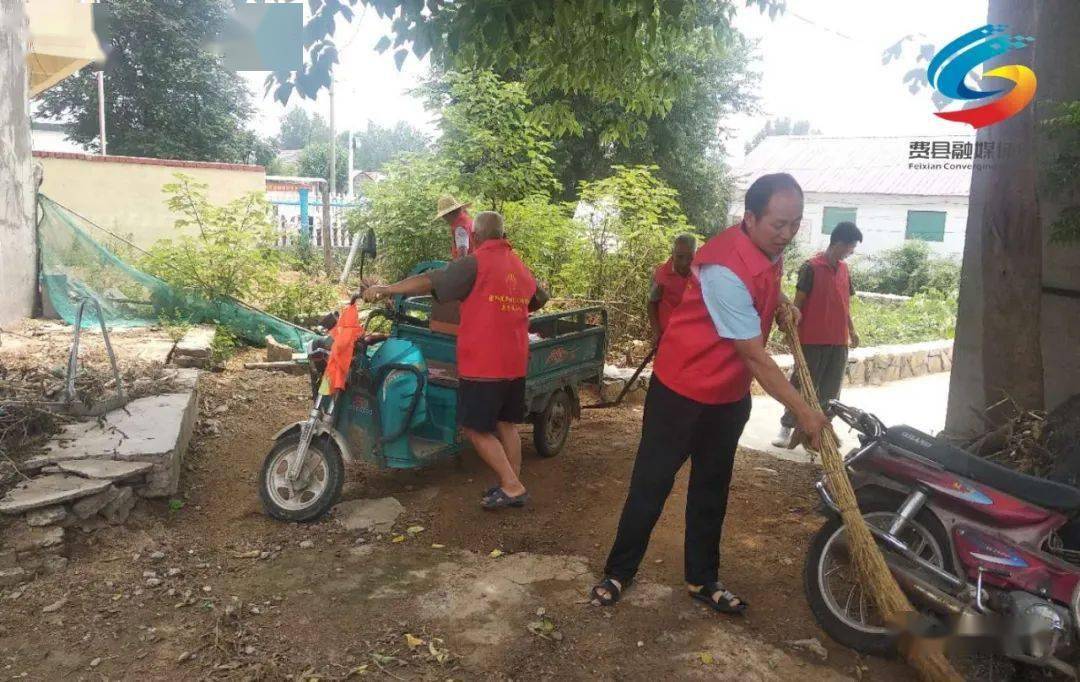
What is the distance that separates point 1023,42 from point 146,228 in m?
13.0

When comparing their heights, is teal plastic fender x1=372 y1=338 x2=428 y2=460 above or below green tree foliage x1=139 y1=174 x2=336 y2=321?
below

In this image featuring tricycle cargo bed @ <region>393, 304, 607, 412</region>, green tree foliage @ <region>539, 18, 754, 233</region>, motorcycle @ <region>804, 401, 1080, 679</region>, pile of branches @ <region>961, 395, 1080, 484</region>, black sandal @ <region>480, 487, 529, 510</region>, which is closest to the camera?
motorcycle @ <region>804, 401, 1080, 679</region>

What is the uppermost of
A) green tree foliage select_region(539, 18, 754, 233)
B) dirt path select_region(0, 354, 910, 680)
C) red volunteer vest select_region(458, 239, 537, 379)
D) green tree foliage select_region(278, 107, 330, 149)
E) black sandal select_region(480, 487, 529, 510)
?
green tree foliage select_region(278, 107, 330, 149)

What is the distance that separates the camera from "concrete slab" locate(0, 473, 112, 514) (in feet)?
11.8

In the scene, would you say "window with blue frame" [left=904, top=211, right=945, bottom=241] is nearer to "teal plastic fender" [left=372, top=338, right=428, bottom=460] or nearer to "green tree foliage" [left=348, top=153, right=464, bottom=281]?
"green tree foliage" [left=348, top=153, right=464, bottom=281]

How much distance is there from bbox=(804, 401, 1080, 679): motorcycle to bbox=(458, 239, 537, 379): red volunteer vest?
181 centimetres

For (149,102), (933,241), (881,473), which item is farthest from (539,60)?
(933,241)

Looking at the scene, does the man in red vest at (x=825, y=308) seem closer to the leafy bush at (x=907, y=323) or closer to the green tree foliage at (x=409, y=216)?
the leafy bush at (x=907, y=323)

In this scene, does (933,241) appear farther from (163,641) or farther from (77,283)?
(163,641)

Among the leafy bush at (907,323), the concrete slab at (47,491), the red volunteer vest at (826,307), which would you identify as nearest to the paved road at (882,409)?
the red volunteer vest at (826,307)

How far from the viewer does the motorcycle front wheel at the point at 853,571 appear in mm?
3141

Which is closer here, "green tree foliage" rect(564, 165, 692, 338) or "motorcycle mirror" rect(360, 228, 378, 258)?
"motorcycle mirror" rect(360, 228, 378, 258)

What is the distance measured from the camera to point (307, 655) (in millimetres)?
3033

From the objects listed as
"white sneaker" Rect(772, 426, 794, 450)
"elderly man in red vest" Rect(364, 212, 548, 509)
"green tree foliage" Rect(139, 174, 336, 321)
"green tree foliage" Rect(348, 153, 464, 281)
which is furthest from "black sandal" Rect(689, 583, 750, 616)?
"green tree foliage" Rect(348, 153, 464, 281)
